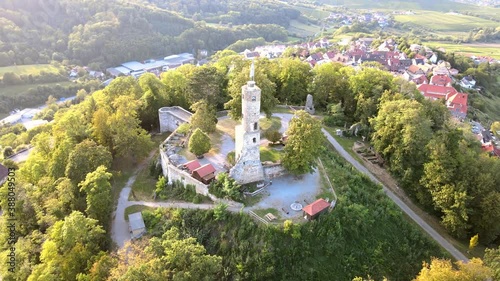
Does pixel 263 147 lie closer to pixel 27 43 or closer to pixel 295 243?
pixel 295 243

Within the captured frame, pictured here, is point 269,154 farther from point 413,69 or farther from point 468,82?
point 468,82

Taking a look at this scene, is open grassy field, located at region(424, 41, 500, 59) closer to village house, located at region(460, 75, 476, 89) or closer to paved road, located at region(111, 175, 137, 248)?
village house, located at region(460, 75, 476, 89)

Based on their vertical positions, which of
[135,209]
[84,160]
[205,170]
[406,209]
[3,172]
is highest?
[205,170]

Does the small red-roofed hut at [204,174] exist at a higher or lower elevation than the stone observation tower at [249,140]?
lower

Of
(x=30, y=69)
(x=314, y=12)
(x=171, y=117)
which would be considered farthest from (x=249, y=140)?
(x=314, y=12)

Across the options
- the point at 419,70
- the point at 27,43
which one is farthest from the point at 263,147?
the point at 27,43

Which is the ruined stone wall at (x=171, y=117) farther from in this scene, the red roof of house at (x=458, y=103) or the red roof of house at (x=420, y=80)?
the red roof of house at (x=420, y=80)

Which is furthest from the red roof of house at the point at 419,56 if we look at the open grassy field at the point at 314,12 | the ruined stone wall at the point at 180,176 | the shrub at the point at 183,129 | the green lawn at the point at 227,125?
the open grassy field at the point at 314,12

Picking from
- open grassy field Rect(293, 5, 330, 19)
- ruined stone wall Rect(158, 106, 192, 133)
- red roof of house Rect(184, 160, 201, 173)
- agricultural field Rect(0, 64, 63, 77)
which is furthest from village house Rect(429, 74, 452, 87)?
open grassy field Rect(293, 5, 330, 19)
